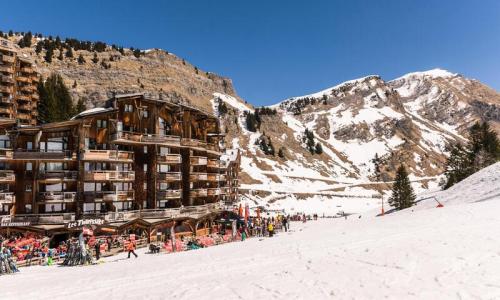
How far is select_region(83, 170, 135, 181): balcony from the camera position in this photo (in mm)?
45469

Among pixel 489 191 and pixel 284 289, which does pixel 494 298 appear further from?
pixel 489 191

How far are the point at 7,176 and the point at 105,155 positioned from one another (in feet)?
33.3

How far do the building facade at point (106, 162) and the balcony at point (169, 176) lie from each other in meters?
0.13

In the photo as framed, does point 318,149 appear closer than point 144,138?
No

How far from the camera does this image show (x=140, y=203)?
51.0 meters

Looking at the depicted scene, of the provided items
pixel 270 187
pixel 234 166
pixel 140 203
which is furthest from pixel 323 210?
pixel 140 203

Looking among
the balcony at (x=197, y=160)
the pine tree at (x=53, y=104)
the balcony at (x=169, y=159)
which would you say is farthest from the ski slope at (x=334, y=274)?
the pine tree at (x=53, y=104)

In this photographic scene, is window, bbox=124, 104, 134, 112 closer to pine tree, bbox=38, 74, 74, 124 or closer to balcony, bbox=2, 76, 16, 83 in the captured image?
pine tree, bbox=38, 74, 74, 124

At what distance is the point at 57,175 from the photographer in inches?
1768

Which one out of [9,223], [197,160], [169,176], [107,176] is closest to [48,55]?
[197,160]

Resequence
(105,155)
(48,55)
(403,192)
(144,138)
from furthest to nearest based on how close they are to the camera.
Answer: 1. (48,55)
2. (403,192)
3. (144,138)
4. (105,155)

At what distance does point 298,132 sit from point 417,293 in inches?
6646

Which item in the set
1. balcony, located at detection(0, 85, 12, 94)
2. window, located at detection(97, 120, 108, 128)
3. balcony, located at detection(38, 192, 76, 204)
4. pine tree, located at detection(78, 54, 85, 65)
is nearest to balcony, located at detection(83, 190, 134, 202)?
balcony, located at detection(38, 192, 76, 204)

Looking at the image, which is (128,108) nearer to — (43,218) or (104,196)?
(104,196)
